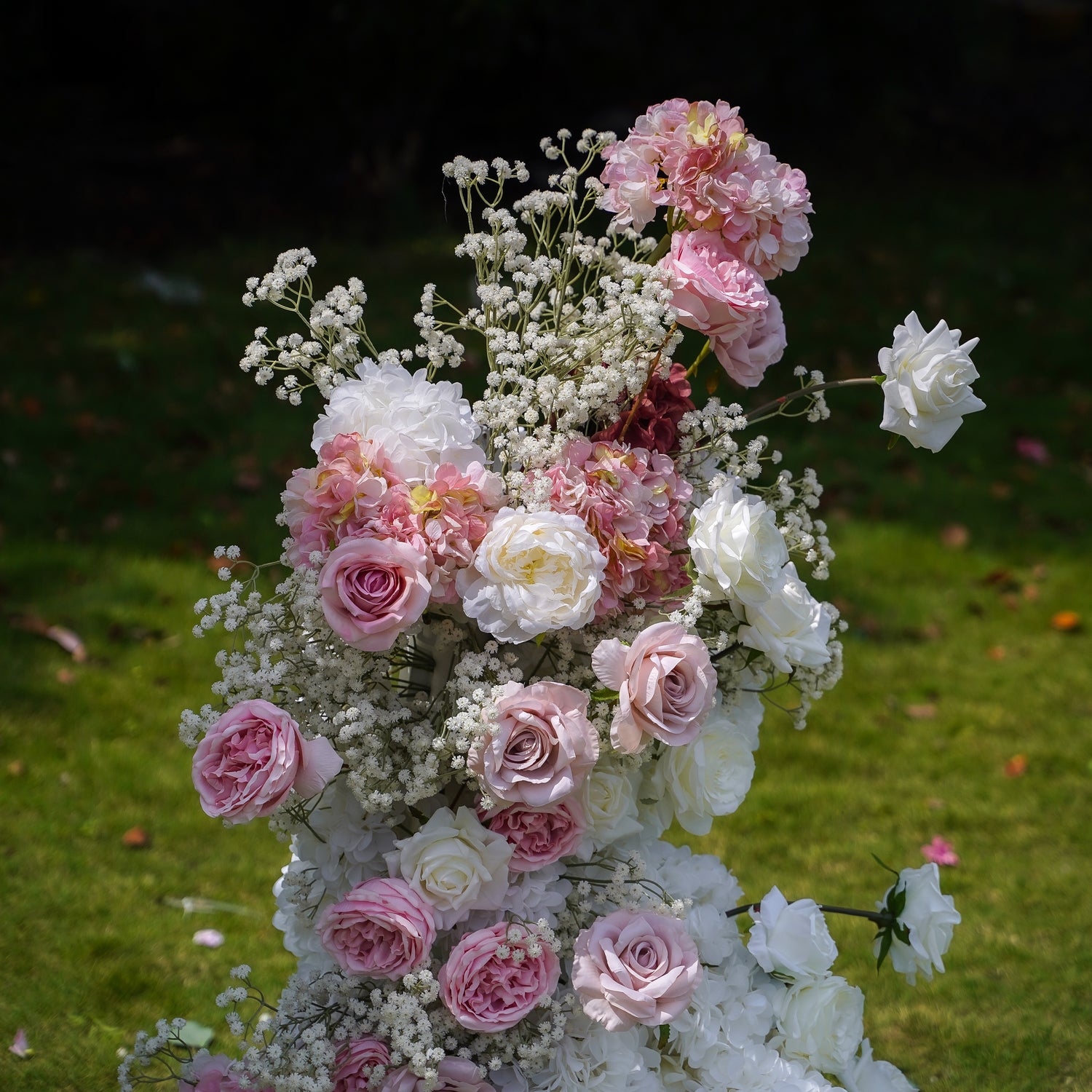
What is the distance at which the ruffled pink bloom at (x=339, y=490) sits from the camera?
6.12ft

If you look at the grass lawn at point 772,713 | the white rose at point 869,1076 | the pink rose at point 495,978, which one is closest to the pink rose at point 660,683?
the pink rose at point 495,978

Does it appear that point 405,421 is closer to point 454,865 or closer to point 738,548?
point 738,548

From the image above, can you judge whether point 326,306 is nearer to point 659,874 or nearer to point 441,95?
point 659,874

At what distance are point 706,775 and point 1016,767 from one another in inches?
94.1

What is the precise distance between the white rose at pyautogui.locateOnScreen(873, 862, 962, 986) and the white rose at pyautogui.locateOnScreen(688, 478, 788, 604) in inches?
27.5

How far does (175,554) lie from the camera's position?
4.89m

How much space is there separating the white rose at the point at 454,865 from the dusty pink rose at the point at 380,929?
0.08 ft

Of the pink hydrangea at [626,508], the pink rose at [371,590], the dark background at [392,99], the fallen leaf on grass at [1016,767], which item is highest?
the dark background at [392,99]

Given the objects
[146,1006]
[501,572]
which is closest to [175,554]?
[146,1006]

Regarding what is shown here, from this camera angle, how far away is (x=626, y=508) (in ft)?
6.34

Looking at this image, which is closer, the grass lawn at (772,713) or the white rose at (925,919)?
the white rose at (925,919)

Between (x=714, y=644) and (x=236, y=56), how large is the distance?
7986 millimetres

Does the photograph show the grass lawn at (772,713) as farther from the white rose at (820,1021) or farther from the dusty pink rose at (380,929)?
the dusty pink rose at (380,929)

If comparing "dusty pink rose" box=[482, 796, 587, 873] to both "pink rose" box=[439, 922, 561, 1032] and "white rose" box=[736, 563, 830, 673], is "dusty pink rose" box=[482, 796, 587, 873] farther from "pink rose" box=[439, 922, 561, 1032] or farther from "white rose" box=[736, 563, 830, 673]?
"white rose" box=[736, 563, 830, 673]
